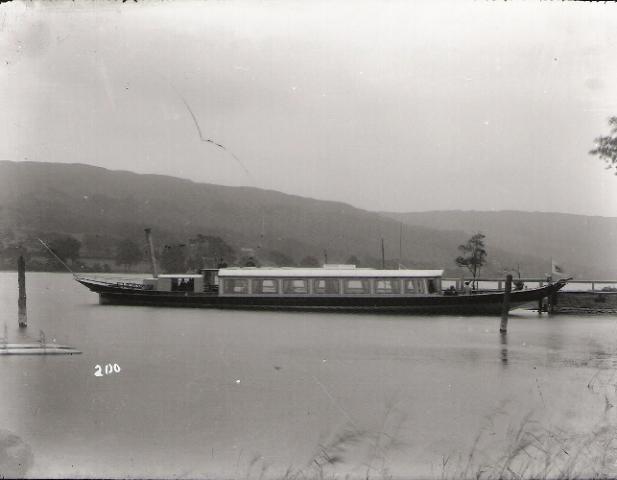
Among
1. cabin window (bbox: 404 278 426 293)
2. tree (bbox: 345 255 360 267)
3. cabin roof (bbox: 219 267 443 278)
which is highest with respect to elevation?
tree (bbox: 345 255 360 267)

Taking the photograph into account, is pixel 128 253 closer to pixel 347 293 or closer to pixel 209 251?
pixel 209 251

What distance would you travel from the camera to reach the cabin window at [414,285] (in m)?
52.5

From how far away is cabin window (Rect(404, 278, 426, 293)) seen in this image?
52469 mm

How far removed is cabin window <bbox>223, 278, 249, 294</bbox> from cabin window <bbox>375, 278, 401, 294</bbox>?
9.99m

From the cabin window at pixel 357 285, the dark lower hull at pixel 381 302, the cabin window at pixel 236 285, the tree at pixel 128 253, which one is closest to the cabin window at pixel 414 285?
the dark lower hull at pixel 381 302

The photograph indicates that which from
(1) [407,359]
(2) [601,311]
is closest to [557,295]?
(2) [601,311]

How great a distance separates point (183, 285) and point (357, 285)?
1484cm

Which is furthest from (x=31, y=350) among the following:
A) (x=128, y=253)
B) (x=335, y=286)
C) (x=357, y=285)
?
(x=128, y=253)

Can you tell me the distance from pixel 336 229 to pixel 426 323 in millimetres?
109945

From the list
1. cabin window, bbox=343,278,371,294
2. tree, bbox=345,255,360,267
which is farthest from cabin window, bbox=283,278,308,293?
tree, bbox=345,255,360,267

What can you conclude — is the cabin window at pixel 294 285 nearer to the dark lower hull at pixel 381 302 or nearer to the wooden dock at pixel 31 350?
the dark lower hull at pixel 381 302

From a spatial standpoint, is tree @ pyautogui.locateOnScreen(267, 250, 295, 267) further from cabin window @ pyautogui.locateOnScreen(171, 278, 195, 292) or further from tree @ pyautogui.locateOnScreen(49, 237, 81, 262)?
cabin window @ pyautogui.locateOnScreen(171, 278, 195, 292)

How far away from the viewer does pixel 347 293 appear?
5262 cm

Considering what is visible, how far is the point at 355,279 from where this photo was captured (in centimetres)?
5281
